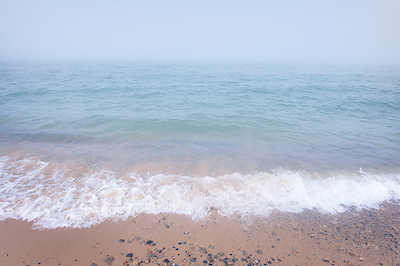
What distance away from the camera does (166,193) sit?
561cm


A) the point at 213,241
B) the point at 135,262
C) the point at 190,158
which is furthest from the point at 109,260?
the point at 190,158

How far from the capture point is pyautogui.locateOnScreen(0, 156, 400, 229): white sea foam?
4910 millimetres

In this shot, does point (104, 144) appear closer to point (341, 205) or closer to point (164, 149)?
point (164, 149)

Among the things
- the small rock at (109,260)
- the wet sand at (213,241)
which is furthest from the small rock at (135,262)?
the small rock at (109,260)

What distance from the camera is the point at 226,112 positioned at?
1422cm

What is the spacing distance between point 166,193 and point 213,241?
2070 mm

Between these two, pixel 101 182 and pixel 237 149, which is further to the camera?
pixel 237 149

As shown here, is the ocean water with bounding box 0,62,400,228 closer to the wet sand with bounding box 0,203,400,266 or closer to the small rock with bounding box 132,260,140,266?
the wet sand with bounding box 0,203,400,266

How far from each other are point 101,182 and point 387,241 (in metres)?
7.84

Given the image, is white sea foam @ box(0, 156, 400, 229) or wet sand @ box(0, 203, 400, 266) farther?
white sea foam @ box(0, 156, 400, 229)

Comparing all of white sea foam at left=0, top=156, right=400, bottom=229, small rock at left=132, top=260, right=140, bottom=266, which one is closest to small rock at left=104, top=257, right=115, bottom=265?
small rock at left=132, top=260, right=140, bottom=266

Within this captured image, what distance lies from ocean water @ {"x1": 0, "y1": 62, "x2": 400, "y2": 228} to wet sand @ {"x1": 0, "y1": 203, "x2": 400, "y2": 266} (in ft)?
1.17

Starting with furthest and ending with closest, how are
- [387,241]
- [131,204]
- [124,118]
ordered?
1. [124,118]
2. [131,204]
3. [387,241]

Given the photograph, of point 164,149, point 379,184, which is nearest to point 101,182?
point 164,149
